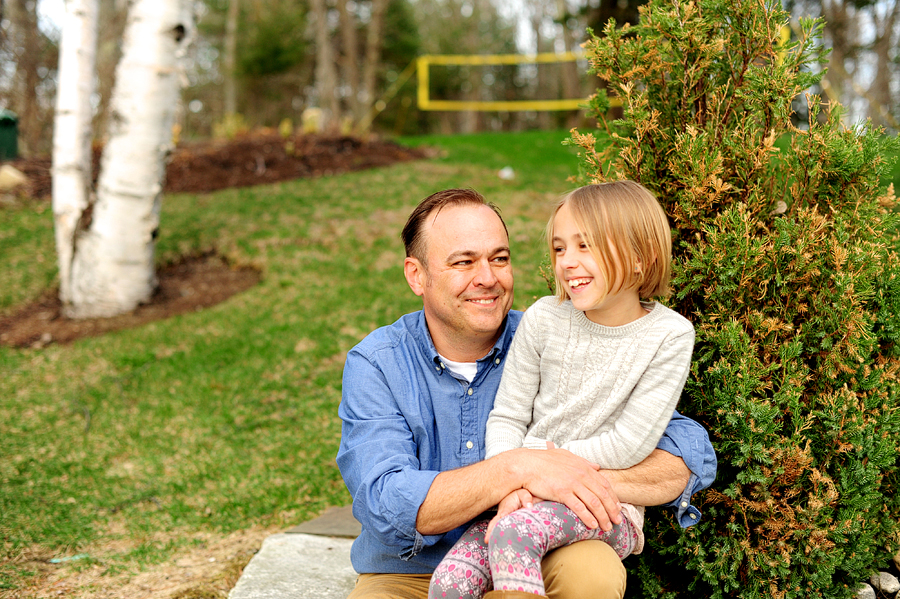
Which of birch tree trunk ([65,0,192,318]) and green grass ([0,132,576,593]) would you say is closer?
green grass ([0,132,576,593])

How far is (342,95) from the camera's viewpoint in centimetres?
2994

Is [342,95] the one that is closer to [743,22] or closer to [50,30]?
[50,30]

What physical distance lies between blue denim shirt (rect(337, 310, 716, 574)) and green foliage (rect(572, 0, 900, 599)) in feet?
0.79

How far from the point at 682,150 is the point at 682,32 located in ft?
1.51

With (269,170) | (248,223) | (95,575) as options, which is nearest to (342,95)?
(269,170)

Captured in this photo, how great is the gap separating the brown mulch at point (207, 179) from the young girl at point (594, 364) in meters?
5.20

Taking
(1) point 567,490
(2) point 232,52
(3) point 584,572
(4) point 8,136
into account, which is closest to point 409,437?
(1) point 567,490

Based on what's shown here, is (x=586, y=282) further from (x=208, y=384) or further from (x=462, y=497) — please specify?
(x=208, y=384)

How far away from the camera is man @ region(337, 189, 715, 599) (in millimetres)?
1993

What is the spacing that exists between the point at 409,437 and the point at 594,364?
0.65 m

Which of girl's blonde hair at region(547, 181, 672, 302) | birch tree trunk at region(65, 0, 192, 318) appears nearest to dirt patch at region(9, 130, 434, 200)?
birch tree trunk at region(65, 0, 192, 318)

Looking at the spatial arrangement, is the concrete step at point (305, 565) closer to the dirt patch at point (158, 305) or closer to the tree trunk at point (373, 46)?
the dirt patch at point (158, 305)

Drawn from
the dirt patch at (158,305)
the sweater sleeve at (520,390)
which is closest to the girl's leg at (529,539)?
the sweater sleeve at (520,390)

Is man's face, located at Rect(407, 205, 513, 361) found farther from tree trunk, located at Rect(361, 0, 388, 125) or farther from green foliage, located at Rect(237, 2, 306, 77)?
green foliage, located at Rect(237, 2, 306, 77)
